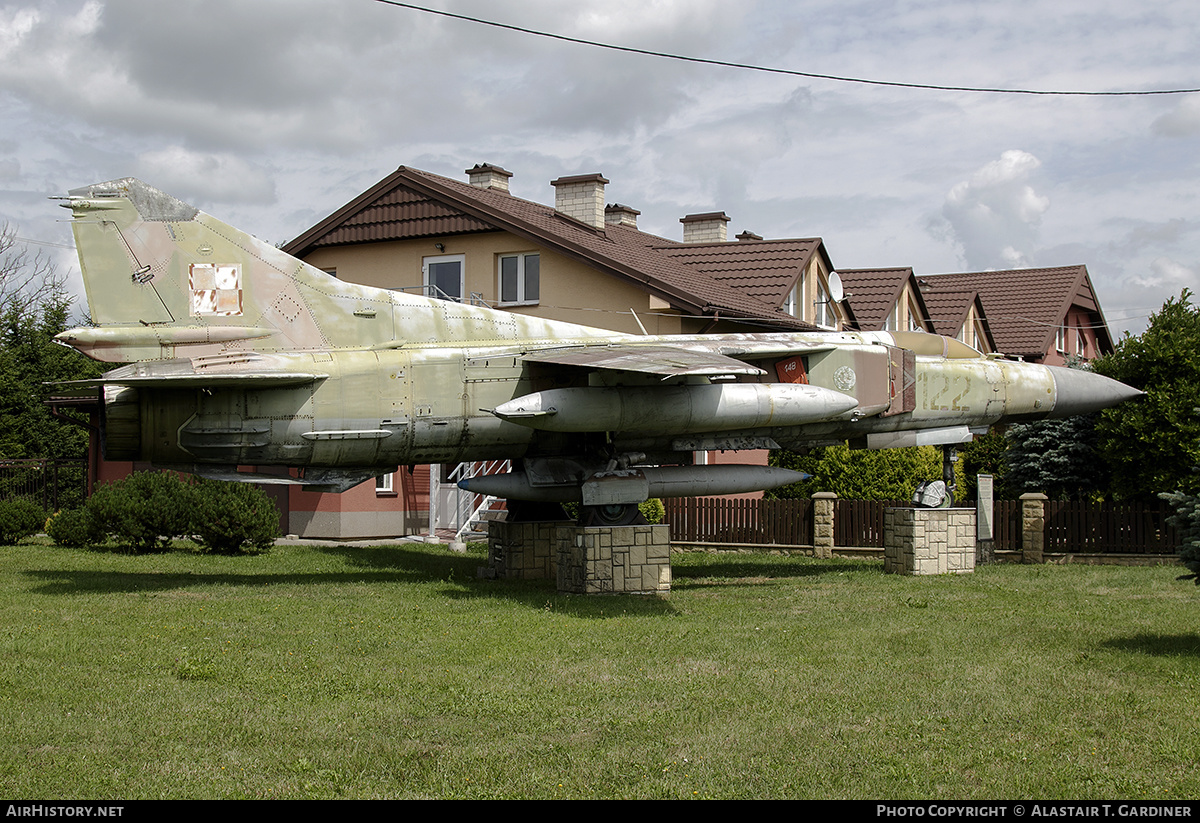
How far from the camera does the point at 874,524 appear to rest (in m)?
Answer: 23.4

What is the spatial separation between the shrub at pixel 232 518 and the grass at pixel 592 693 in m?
4.70

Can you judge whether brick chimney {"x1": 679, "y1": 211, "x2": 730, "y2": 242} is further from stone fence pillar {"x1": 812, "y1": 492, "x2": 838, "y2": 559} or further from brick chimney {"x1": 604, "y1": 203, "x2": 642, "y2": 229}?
stone fence pillar {"x1": 812, "y1": 492, "x2": 838, "y2": 559}

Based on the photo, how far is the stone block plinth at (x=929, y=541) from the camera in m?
18.6

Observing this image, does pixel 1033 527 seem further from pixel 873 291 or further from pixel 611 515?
pixel 873 291

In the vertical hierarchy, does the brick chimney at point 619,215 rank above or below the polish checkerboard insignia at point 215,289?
above

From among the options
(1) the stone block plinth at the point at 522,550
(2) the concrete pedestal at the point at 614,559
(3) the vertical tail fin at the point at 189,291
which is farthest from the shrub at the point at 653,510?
(3) the vertical tail fin at the point at 189,291

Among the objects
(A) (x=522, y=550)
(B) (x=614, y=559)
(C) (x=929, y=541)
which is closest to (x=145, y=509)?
(A) (x=522, y=550)

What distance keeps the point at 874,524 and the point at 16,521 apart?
18.8 m

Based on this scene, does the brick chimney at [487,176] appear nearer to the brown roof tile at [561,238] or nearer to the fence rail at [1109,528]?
the brown roof tile at [561,238]

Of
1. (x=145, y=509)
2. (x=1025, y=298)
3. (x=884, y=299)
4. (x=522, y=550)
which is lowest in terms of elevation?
(x=522, y=550)

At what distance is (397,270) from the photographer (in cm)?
2855

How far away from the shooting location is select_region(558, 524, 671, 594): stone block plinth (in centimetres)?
1525

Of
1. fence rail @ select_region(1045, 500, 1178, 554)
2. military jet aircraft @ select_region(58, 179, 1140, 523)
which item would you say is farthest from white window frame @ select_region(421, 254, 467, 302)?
fence rail @ select_region(1045, 500, 1178, 554)

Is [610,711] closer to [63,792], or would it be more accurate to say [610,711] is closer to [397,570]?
[63,792]
